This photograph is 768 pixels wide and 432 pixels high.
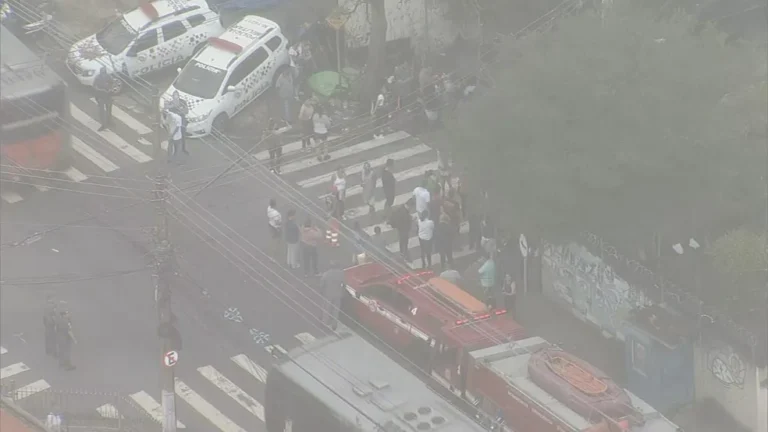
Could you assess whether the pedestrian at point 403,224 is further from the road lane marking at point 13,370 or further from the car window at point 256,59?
the road lane marking at point 13,370

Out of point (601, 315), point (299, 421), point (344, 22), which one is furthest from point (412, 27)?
point (299, 421)

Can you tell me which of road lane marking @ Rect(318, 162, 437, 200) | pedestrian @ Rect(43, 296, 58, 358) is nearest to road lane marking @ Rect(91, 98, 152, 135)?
road lane marking @ Rect(318, 162, 437, 200)

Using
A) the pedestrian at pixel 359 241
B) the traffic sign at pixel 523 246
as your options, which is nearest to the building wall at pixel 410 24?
the pedestrian at pixel 359 241

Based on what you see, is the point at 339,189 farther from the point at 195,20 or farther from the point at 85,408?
the point at 195,20

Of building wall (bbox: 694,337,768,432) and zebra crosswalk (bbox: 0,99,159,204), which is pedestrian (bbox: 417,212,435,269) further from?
zebra crosswalk (bbox: 0,99,159,204)

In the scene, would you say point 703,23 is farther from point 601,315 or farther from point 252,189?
point 252,189

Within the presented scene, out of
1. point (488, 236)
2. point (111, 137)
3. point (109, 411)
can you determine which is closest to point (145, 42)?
point (111, 137)

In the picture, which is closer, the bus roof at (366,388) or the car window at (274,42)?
the bus roof at (366,388)
